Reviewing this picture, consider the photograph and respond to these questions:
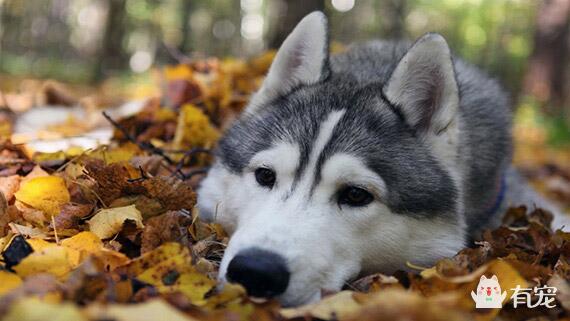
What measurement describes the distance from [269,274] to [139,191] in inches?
39.1

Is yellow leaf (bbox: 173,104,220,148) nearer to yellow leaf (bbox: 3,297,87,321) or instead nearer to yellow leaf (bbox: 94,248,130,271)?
yellow leaf (bbox: 94,248,130,271)

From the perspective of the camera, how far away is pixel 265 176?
2857 mm

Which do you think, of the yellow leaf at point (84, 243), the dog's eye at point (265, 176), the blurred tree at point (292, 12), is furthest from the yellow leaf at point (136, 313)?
the blurred tree at point (292, 12)

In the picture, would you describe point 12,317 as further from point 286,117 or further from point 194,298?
point 286,117

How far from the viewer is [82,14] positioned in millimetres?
41875

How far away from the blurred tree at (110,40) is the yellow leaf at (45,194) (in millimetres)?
15365

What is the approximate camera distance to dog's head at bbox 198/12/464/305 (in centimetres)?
232

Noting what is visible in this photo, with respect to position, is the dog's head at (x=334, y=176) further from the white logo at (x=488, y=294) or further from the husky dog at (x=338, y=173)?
the white logo at (x=488, y=294)

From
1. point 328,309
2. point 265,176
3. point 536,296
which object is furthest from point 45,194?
point 536,296

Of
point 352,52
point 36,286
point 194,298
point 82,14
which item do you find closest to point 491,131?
point 352,52

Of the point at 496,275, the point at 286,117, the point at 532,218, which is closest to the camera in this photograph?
the point at 496,275

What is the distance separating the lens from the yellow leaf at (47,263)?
81.7 inches

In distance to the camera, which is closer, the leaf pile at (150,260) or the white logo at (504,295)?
the leaf pile at (150,260)

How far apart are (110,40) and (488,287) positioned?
16.9 metres
